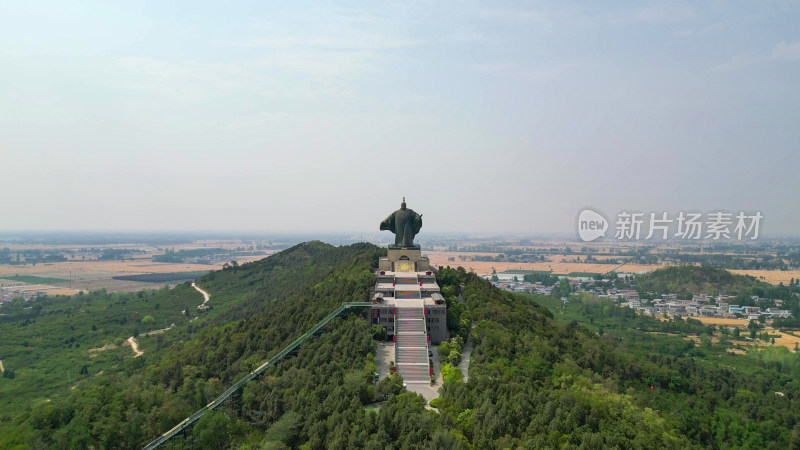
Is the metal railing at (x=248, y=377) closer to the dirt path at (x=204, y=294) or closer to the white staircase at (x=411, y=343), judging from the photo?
the white staircase at (x=411, y=343)

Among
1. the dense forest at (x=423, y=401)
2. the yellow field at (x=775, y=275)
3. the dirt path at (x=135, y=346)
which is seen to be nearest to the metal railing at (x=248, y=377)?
the dense forest at (x=423, y=401)

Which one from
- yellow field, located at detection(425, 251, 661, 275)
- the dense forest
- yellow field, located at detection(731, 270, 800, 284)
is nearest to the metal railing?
the dense forest

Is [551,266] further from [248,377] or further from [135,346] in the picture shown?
[248,377]

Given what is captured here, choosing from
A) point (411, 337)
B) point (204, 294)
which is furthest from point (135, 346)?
point (411, 337)

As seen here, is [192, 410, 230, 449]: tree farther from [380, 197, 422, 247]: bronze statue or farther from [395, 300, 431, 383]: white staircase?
[380, 197, 422, 247]: bronze statue

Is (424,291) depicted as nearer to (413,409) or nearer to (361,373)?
(361,373)
